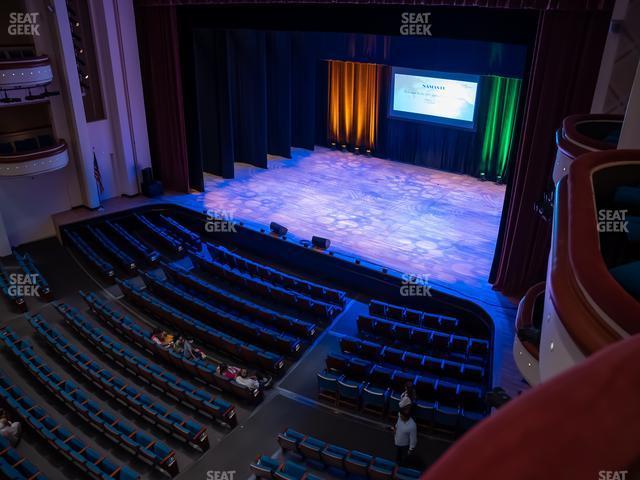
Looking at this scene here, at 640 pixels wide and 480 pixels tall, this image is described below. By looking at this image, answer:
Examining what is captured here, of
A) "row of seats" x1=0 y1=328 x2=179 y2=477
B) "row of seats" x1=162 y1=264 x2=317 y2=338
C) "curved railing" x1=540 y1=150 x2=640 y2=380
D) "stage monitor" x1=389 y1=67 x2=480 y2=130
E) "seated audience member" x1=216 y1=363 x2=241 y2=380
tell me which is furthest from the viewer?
"stage monitor" x1=389 y1=67 x2=480 y2=130

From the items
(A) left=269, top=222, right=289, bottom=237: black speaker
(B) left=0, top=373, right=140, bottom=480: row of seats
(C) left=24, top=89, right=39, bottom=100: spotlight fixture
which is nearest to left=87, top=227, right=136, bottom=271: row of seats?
(A) left=269, top=222, right=289, bottom=237: black speaker

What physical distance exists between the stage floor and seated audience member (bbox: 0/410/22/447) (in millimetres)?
7081

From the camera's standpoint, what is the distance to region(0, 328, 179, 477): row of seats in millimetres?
6473

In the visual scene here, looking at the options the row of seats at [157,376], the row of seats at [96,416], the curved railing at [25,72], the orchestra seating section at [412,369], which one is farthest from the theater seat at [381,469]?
the curved railing at [25,72]

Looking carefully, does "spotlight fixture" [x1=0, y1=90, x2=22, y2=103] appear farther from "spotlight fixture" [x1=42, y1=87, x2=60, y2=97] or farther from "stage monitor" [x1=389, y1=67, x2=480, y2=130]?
"stage monitor" [x1=389, y1=67, x2=480, y2=130]

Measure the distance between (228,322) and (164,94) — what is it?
8272mm

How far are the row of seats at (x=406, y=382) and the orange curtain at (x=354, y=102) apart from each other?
1219 cm

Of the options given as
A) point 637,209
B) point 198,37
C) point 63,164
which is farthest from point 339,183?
point 637,209

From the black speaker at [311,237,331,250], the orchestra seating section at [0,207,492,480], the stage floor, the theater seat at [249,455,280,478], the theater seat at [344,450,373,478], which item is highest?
the black speaker at [311,237,331,250]

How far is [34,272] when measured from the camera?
11.2 metres

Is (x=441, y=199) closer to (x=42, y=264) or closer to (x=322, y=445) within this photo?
(x=322, y=445)

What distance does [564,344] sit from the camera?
165cm

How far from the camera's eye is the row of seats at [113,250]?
11631 millimetres

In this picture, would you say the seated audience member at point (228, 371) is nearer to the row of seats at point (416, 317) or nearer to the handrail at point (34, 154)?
the row of seats at point (416, 317)
